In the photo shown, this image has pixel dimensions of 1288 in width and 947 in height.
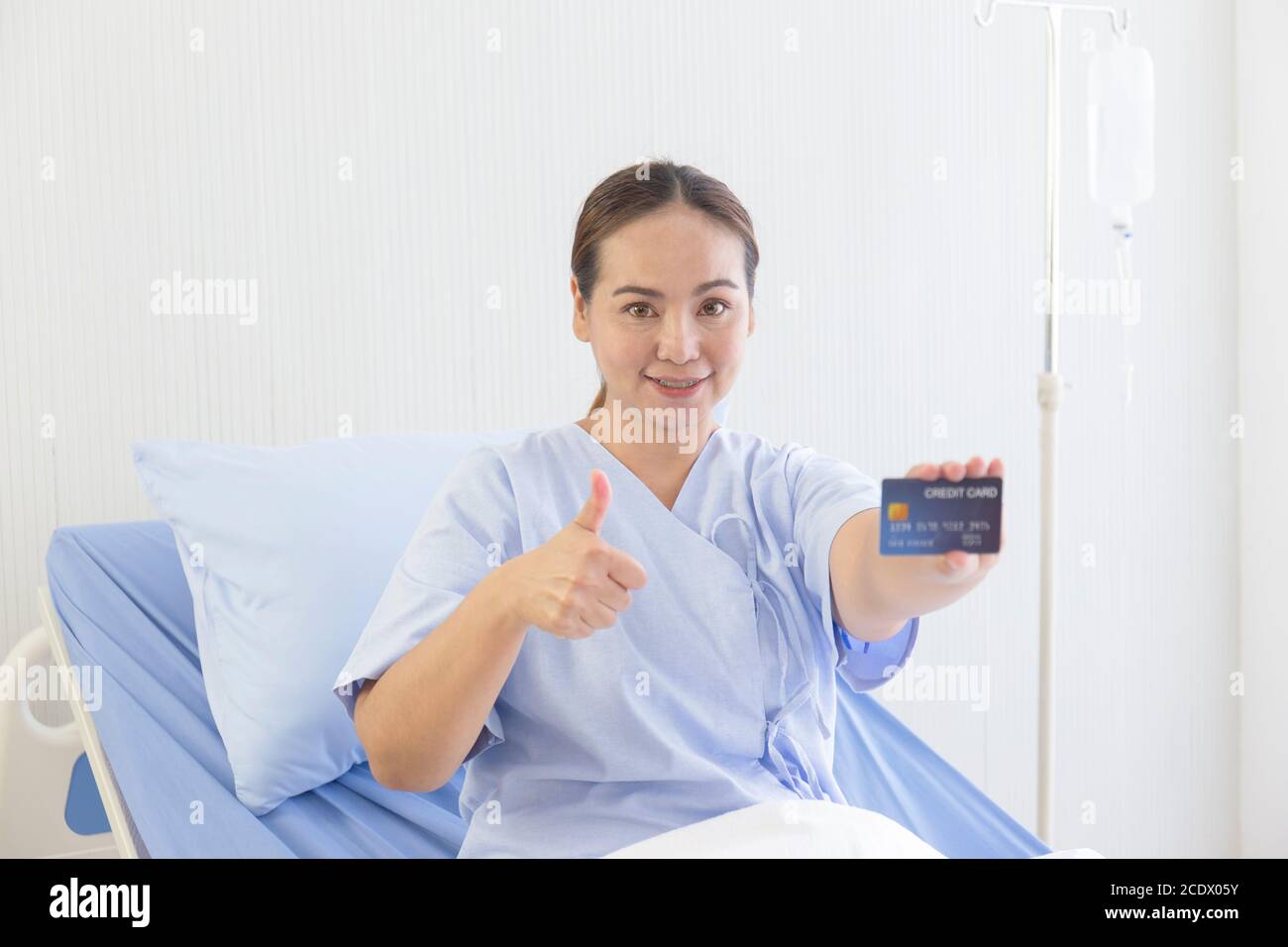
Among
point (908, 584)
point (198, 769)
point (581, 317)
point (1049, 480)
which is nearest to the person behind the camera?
point (908, 584)

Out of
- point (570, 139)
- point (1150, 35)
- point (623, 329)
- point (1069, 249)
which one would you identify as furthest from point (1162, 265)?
point (623, 329)

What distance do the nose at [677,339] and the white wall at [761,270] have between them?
868mm

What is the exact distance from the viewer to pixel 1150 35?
2.38m

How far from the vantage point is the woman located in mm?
1072

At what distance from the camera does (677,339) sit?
1.16 meters

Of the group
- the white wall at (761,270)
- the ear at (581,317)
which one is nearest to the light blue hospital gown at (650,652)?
the ear at (581,317)

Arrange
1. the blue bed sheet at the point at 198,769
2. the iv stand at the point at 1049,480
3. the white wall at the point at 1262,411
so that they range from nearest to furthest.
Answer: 1. the blue bed sheet at the point at 198,769
2. the iv stand at the point at 1049,480
3. the white wall at the point at 1262,411

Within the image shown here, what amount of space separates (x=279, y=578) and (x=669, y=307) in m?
0.61

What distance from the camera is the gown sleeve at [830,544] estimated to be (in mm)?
1146

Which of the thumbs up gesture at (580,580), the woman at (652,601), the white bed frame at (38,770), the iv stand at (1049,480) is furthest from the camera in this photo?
the iv stand at (1049,480)

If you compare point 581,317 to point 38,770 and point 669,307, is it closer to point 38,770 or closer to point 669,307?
point 669,307

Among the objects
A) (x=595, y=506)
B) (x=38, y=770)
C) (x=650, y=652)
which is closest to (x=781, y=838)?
(x=650, y=652)

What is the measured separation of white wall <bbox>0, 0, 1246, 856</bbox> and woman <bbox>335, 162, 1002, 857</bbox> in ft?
2.55

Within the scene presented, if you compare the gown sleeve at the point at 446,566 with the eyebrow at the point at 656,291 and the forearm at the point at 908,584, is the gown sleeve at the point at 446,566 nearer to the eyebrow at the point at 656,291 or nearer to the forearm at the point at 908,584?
the eyebrow at the point at 656,291
